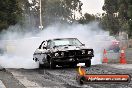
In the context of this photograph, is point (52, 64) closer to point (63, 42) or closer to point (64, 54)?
point (64, 54)

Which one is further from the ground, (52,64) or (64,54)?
(64,54)

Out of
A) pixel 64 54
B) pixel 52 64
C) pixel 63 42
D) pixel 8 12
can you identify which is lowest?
pixel 52 64

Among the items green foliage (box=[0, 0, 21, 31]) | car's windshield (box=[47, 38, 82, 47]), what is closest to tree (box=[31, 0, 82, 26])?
green foliage (box=[0, 0, 21, 31])

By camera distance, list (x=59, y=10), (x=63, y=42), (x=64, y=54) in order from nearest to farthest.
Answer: (x=64, y=54), (x=63, y=42), (x=59, y=10)

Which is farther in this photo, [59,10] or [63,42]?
[59,10]

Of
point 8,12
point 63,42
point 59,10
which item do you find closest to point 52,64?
point 63,42

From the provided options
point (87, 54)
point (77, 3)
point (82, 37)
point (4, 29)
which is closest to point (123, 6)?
point (4, 29)

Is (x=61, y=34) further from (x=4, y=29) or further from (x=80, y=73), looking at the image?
(x=80, y=73)

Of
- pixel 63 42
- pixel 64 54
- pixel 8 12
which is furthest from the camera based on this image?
pixel 8 12

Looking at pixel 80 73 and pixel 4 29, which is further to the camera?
pixel 4 29

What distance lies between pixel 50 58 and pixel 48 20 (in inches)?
3311

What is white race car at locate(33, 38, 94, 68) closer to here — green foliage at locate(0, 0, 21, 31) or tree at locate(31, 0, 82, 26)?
green foliage at locate(0, 0, 21, 31)

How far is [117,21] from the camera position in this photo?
71000 mm

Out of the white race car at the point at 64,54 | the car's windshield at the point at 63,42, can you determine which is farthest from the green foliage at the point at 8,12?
the white race car at the point at 64,54
